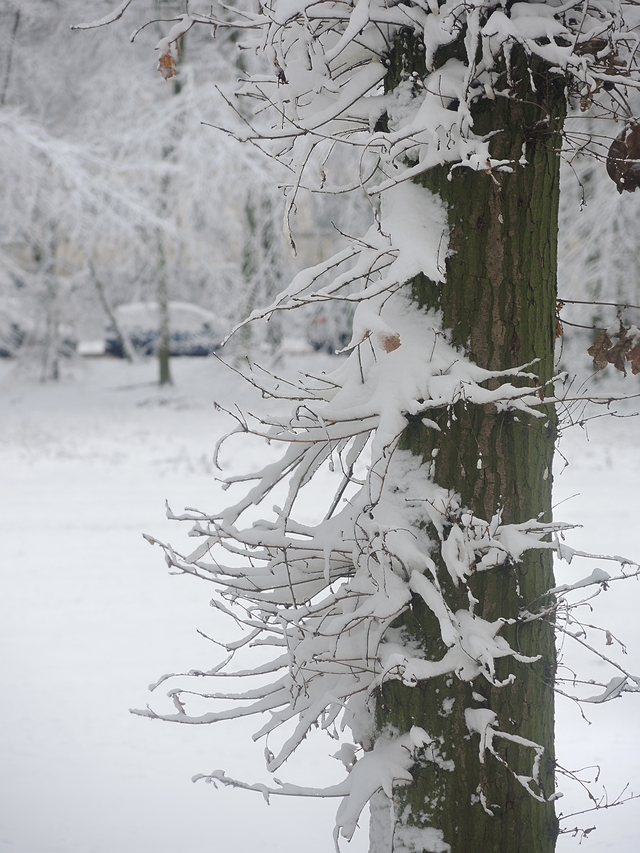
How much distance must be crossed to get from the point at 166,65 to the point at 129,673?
12.5ft

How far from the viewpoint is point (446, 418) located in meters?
1.91

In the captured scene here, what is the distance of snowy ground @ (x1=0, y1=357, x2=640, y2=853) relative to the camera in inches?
141

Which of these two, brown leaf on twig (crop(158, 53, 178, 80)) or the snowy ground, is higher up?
brown leaf on twig (crop(158, 53, 178, 80))

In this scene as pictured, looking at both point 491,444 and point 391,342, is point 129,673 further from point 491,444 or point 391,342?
point 391,342

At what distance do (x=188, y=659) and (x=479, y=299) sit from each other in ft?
12.8

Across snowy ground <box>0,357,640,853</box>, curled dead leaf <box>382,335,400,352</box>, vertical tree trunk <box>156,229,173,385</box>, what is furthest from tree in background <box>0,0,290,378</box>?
curled dead leaf <box>382,335,400,352</box>

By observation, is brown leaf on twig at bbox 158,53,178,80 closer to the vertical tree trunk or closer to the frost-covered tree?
the frost-covered tree

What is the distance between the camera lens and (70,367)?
817 inches

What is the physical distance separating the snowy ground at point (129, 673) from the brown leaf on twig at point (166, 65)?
117 inches

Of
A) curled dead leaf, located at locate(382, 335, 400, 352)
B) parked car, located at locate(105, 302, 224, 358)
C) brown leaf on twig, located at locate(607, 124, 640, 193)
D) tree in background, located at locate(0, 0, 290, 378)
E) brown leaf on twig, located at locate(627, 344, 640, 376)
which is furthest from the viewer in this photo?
parked car, located at locate(105, 302, 224, 358)

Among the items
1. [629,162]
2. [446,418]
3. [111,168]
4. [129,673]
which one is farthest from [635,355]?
[111,168]

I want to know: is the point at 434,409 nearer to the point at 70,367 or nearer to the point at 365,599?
the point at 365,599

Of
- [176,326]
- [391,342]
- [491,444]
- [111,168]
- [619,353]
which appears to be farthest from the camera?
[176,326]

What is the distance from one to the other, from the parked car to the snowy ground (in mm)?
8728
